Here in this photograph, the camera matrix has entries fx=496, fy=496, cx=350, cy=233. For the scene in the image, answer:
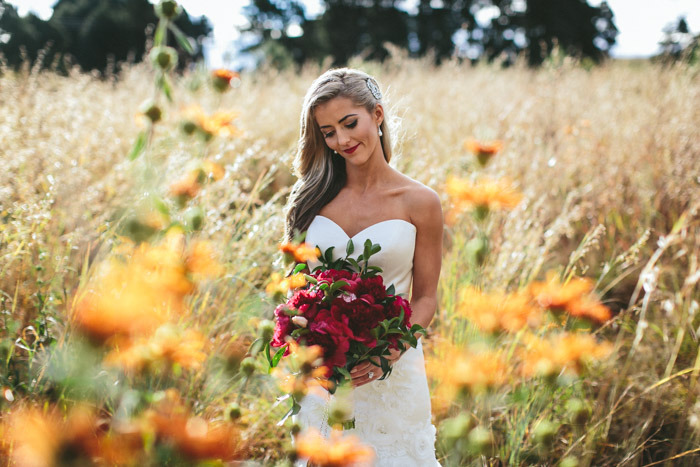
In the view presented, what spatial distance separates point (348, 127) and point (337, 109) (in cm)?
7

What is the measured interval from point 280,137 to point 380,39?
2125 centimetres

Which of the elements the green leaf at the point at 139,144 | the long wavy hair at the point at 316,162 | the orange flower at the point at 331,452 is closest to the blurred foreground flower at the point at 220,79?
the green leaf at the point at 139,144

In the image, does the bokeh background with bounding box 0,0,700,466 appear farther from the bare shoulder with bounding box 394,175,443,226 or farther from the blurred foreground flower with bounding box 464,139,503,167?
the bare shoulder with bounding box 394,175,443,226

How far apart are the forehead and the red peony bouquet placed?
575 mm

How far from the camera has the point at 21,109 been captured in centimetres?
339

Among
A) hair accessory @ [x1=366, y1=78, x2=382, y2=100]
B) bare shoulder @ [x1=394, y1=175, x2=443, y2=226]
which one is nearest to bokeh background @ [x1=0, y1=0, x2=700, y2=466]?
bare shoulder @ [x1=394, y1=175, x2=443, y2=226]

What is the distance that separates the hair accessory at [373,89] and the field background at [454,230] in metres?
0.52

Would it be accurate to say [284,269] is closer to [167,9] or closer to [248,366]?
[248,366]

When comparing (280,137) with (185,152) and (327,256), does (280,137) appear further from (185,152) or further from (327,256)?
(327,256)

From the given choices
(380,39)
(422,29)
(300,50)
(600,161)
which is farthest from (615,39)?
(600,161)

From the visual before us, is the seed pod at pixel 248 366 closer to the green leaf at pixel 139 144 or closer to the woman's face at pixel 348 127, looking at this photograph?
the green leaf at pixel 139 144

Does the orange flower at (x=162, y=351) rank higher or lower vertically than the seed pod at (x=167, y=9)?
lower

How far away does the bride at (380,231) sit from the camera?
1.59 m

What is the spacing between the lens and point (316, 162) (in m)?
1.87
